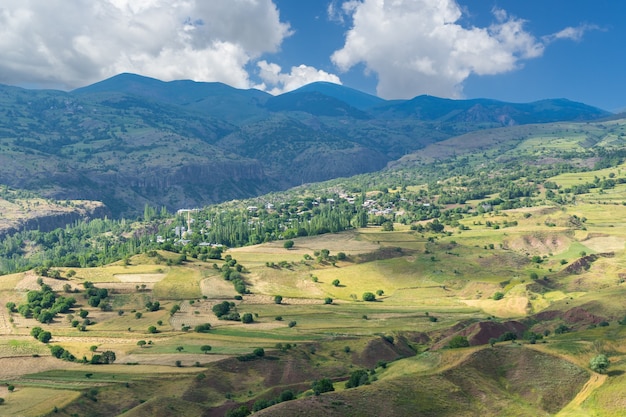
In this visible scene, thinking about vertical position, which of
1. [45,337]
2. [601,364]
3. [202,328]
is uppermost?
[601,364]

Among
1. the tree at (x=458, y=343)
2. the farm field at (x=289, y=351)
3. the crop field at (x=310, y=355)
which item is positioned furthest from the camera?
the tree at (x=458, y=343)

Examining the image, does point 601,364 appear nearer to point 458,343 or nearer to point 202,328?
point 458,343

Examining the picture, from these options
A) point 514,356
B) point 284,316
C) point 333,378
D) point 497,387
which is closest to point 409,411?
point 497,387

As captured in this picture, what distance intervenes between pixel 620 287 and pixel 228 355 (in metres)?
132

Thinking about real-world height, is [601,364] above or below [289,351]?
above

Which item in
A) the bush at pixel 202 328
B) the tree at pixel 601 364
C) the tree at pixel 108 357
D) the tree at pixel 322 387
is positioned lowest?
the tree at pixel 108 357

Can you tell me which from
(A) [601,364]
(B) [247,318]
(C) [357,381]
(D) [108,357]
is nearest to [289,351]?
(C) [357,381]

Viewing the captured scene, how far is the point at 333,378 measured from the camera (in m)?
136

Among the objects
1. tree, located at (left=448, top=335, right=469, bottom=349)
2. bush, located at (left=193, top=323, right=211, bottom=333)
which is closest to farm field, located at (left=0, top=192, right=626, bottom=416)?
bush, located at (left=193, top=323, right=211, bottom=333)

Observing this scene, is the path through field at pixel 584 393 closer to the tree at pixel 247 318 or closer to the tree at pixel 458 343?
the tree at pixel 458 343

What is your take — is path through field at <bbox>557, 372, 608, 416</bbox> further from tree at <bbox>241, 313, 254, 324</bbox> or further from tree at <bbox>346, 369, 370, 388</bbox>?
tree at <bbox>241, 313, 254, 324</bbox>

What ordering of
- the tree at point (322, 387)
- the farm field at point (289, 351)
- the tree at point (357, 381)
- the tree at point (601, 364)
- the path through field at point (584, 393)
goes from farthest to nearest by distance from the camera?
the tree at point (357, 381) < the farm field at point (289, 351) < the tree at point (322, 387) < the tree at point (601, 364) < the path through field at point (584, 393)

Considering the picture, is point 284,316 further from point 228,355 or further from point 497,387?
point 497,387

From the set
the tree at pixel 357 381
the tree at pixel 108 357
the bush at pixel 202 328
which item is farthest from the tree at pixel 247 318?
the tree at pixel 357 381
